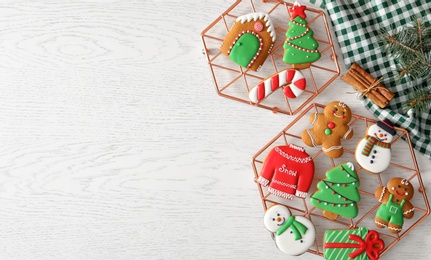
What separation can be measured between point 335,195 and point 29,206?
0.82 metres

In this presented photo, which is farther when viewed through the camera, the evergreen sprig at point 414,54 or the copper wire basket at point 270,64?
the copper wire basket at point 270,64

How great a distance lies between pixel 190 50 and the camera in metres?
1.50

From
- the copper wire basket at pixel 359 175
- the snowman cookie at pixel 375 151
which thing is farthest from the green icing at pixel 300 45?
the snowman cookie at pixel 375 151

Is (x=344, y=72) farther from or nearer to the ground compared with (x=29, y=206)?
farther from the ground

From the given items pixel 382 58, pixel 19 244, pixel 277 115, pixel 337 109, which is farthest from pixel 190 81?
pixel 19 244

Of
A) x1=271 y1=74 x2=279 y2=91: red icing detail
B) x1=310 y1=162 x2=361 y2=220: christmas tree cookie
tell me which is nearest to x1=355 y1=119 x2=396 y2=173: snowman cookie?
x1=310 y1=162 x2=361 y2=220: christmas tree cookie

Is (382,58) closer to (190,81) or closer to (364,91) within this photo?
(364,91)

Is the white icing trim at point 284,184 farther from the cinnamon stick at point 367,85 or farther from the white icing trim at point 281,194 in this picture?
the cinnamon stick at point 367,85

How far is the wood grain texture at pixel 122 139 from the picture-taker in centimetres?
150

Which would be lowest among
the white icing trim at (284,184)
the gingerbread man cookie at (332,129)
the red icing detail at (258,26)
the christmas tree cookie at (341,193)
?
the christmas tree cookie at (341,193)

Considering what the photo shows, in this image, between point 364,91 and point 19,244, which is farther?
point 19,244

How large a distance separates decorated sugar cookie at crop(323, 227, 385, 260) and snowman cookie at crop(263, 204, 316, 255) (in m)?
0.05

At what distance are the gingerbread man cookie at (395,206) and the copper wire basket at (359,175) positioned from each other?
0.04 meters

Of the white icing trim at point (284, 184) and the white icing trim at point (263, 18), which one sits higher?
the white icing trim at point (263, 18)
